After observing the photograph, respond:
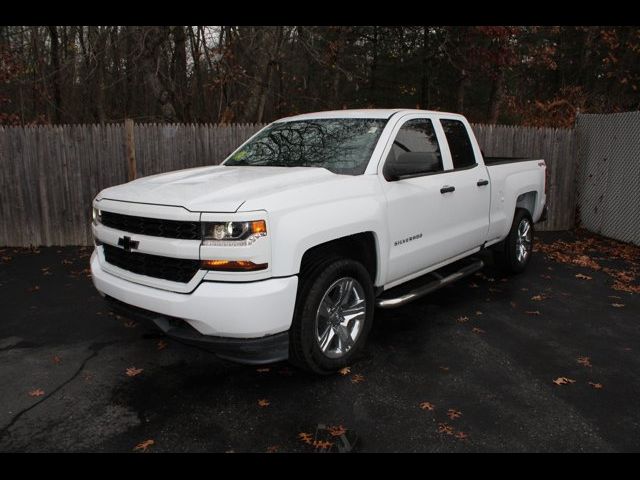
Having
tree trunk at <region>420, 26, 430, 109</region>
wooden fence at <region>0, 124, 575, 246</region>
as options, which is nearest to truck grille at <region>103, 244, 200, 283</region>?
wooden fence at <region>0, 124, 575, 246</region>

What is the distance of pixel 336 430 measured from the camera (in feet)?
10.6

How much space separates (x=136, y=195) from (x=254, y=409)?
1777 mm

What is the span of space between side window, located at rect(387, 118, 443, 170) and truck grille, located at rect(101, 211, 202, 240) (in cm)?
195

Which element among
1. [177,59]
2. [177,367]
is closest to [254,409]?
[177,367]

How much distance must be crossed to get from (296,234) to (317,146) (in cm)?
156

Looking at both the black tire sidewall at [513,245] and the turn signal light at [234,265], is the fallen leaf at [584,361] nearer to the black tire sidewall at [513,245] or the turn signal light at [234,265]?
the black tire sidewall at [513,245]

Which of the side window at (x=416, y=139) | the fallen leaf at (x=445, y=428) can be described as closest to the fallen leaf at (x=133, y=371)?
the fallen leaf at (x=445, y=428)

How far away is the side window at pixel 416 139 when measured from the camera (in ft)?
15.1

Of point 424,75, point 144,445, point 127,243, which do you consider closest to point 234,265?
point 127,243

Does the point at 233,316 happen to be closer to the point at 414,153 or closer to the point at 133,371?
the point at 133,371

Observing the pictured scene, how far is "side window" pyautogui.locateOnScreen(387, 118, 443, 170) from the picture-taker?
462 cm
